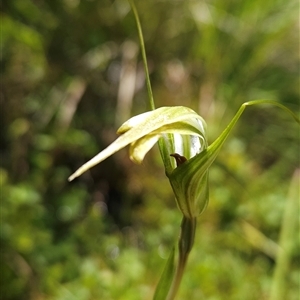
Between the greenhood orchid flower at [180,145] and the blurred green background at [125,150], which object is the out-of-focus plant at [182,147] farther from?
the blurred green background at [125,150]

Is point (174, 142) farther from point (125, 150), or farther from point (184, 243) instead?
point (125, 150)

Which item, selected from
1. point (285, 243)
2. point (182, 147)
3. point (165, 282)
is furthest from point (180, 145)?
point (285, 243)

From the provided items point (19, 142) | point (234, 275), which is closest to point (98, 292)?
point (234, 275)

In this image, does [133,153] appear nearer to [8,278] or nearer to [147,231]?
[8,278]

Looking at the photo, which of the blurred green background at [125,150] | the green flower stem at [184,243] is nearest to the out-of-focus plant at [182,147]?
the green flower stem at [184,243]

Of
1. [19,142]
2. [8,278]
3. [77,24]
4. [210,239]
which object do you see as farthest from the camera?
[77,24]

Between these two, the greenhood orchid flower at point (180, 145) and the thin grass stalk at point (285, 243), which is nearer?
the greenhood orchid flower at point (180, 145)

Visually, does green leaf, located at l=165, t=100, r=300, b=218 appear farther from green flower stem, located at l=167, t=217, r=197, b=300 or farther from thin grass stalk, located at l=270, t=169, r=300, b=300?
thin grass stalk, located at l=270, t=169, r=300, b=300
